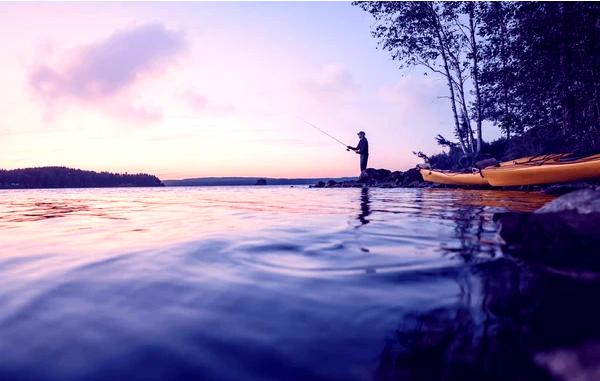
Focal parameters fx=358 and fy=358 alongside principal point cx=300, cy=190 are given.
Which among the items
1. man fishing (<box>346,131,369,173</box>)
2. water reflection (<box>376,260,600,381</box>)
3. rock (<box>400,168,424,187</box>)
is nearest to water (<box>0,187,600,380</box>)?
water reflection (<box>376,260,600,381</box>)

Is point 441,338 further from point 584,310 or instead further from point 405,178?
point 405,178

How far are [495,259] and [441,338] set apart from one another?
5.66ft

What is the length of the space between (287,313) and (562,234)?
8.78 feet

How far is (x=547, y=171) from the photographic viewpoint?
9273mm

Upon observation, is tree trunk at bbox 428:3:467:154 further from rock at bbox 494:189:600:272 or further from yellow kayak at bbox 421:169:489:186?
rock at bbox 494:189:600:272

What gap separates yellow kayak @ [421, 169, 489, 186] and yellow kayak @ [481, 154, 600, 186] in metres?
1.15

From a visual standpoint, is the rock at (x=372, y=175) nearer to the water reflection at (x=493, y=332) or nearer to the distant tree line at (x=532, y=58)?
the distant tree line at (x=532, y=58)

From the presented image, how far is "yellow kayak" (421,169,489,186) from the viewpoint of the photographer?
13070 mm

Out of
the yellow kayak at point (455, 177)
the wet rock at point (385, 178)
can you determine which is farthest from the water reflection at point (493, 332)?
the wet rock at point (385, 178)

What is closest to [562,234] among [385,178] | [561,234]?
[561,234]

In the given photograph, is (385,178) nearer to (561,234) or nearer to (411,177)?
(411,177)

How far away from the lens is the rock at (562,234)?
2.89 meters

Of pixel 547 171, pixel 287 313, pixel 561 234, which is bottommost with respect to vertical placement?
pixel 287 313

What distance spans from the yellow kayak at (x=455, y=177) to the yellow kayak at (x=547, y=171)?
115 cm
